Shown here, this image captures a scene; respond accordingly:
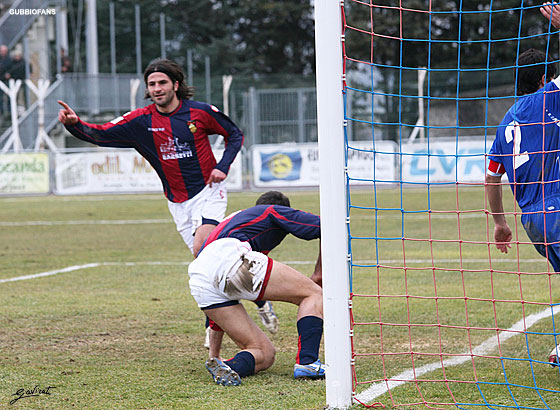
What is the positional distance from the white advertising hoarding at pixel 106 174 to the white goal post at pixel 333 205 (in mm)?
16820

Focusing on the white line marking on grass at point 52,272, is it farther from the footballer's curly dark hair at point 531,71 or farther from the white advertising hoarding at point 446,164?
the white advertising hoarding at point 446,164

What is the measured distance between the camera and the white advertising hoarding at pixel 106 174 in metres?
20.6

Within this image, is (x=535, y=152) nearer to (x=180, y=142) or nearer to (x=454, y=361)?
(x=454, y=361)

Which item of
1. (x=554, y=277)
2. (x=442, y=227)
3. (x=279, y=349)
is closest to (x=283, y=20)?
(x=442, y=227)

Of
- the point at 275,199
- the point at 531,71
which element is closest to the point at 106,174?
the point at 275,199

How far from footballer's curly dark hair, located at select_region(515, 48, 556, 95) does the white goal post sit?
52.6 inches

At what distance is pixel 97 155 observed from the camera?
67.8 feet

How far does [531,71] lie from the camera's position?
467 cm

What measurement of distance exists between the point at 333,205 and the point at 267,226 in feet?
3.31

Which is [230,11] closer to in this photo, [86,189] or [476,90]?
[476,90]

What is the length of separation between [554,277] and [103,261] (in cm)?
539

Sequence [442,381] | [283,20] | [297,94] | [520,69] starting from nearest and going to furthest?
[442,381] < [520,69] < [297,94] < [283,20]

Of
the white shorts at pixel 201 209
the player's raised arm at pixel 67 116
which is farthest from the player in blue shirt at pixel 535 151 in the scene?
the player's raised arm at pixel 67 116
